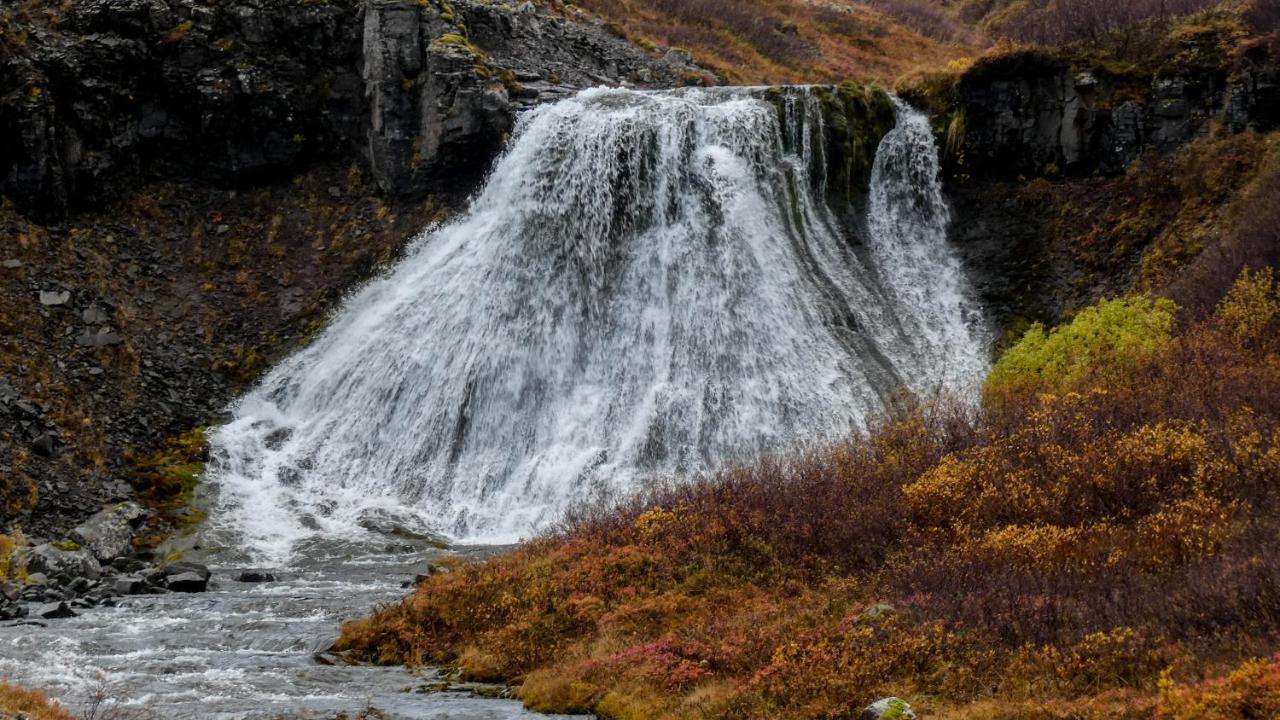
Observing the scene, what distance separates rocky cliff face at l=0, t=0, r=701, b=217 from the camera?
31641 mm

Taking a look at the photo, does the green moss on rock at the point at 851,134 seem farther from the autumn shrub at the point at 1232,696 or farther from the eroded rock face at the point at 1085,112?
the autumn shrub at the point at 1232,696

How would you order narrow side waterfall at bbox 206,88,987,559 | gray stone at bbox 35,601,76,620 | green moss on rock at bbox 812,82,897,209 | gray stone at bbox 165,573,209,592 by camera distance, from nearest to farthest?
gray stone at bbox 35,601,76,620 → gray stone at bbox 165,573,209,592 → narrow side waterfall at bbox 206,88,987,559 → green moss on rock at bbox 812,82,897,209

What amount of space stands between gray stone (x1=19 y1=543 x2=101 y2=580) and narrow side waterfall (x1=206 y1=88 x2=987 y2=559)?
3457 mm

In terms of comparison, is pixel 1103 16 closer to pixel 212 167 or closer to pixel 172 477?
pixel 212 167

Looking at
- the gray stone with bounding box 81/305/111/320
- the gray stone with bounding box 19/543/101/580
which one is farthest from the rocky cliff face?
the gray stone with bounding box 19/543/101/580

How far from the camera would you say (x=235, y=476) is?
1012 inches

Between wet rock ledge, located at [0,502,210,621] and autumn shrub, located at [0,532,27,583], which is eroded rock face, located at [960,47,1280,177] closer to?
wet rock ledge, located at [0,502,210,621]

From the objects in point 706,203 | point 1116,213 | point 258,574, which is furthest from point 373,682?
point 1116,213

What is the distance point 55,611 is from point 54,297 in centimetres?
1430

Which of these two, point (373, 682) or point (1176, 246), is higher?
point (1176, 246)

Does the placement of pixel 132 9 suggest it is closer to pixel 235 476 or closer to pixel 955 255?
pixel 235 476

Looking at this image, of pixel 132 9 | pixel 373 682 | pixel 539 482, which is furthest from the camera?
pixel 132 9

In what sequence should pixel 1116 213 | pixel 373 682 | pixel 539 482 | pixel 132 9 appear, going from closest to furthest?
pixel 373 682
pixel 539 482
pixel 1116 213
pixel 132 9

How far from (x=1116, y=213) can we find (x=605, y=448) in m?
17.2
